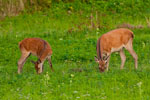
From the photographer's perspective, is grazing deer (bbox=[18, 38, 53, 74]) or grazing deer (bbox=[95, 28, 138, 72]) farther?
grazing deer (bbox=[18, 38, 53, 74])

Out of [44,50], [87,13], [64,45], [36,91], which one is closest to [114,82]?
[36,91]

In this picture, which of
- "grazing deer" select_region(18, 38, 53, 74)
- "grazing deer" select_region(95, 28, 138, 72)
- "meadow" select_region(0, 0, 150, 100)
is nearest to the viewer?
"meadow" select_region(0, 0, 150, 100)

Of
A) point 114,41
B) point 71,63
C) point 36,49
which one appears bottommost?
point 71,63

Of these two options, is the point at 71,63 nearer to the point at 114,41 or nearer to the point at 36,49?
the point at 36,49

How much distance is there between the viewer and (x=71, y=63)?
16.4m

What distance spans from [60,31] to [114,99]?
11.2 metres

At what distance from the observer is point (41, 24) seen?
76.9ft

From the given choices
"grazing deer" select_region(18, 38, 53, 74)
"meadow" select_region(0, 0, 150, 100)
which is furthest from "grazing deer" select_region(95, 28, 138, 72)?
"grazing deer" select_region(18, 38, 53, 74)

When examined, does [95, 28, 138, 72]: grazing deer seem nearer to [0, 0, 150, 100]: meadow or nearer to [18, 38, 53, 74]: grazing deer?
[0, 0, 150, 100]: meadow

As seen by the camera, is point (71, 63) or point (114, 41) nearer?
point (114, 41)

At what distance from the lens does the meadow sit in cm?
1104

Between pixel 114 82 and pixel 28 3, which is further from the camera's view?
pixel 28 3

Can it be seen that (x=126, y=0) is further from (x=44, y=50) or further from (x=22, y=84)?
(x=22, y=84)

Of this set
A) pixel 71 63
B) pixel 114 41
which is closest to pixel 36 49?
pixel 71 63
